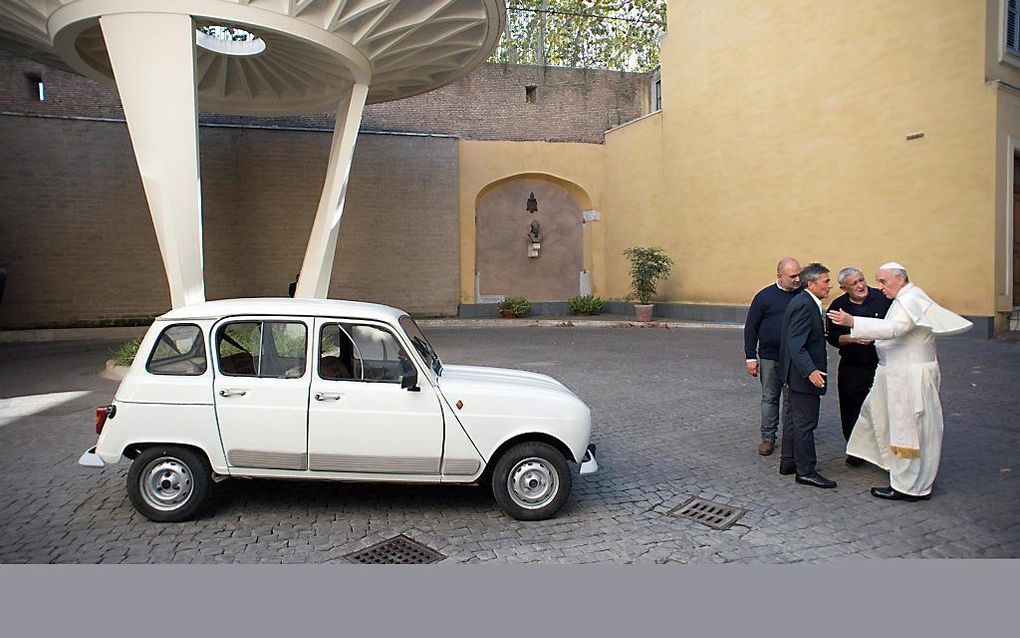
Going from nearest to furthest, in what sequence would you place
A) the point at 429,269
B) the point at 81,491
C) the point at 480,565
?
1. the point at 480,565
2. the point at 81,491
3. the point at 429,269

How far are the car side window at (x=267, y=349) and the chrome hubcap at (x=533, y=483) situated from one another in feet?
5.71

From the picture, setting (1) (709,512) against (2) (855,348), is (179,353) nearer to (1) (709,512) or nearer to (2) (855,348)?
(1) (709,512)

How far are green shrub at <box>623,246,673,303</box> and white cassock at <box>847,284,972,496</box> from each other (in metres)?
15.4

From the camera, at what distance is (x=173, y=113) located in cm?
1045

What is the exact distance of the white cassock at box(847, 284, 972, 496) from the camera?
4.91 metres

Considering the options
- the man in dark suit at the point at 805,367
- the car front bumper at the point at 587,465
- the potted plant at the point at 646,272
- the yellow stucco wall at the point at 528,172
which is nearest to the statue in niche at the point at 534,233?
the yellow stucco wall at the point at 528,172

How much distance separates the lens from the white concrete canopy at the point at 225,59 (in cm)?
1033

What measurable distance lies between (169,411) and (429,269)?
17878mm

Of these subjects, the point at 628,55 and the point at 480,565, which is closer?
the point at 480,565

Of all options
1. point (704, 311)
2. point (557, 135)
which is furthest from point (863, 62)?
point (557, 135)

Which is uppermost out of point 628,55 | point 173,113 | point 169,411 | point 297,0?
point 628,55

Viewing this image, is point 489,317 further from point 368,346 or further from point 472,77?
point 368,346

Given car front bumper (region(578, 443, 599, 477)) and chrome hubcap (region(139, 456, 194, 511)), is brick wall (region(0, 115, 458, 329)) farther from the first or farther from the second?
car front bumper (region(578, 443, 599, 477))

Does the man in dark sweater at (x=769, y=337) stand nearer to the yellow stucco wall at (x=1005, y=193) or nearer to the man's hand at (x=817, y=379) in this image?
the man's hand at (x=817, y=379)
